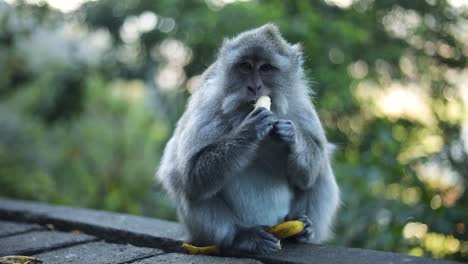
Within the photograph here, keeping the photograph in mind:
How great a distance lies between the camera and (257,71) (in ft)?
10.4

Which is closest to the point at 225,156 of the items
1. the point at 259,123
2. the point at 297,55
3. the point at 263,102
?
the point at 259,123

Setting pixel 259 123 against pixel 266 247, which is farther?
pixel 266 247

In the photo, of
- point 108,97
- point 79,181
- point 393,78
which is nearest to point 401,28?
point 393,78

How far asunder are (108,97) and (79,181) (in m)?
1.28

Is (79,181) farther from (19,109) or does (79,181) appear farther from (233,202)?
(233,202)

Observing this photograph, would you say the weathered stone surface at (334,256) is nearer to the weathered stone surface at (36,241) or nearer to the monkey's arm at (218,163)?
the monkey's arm at (218,163)

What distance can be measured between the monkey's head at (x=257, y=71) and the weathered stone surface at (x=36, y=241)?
1370mm

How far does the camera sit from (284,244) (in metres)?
3.27

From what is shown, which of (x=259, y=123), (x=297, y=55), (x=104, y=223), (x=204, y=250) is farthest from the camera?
(x=104, y=223)

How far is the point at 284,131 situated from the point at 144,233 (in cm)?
127

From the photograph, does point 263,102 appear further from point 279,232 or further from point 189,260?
point 189,260

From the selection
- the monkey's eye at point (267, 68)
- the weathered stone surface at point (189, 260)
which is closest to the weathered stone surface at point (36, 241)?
the weathered stone surface at point (189, 260)

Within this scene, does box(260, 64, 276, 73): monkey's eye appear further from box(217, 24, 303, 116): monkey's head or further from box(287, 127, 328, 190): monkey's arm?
box(287, 127, 328, 190): monkey's arm

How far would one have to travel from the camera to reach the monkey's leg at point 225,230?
3049mm
